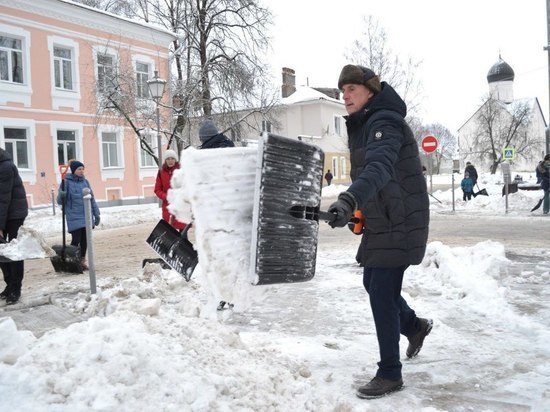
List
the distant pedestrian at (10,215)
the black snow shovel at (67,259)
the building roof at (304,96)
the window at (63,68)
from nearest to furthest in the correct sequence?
the distant pedestrian at (10,215) → the black snow shovel at (67,259) → the window at (63,68) → the building roof at (304,96)

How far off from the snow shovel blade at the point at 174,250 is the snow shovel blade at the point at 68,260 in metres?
3.42

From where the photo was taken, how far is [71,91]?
20.6 m

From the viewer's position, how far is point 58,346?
251 centimetres

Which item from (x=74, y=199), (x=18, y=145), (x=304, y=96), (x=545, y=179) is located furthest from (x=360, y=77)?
(x=304, y=96)

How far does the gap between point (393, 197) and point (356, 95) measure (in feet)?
2.18

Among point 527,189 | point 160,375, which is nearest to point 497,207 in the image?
point 527,189

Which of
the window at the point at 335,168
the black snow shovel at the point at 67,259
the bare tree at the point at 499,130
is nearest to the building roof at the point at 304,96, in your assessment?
the window at the point at 335,168

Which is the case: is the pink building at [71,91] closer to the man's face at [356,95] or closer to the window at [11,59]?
the window at [11,59]

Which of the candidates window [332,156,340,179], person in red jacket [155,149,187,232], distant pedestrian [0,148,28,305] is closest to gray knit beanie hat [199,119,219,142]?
person in red jacket [155,149,187,232]

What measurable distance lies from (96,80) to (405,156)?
17746 millimetres

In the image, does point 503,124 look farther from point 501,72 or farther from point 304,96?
point 501,72

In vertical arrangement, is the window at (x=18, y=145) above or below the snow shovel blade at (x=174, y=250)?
above

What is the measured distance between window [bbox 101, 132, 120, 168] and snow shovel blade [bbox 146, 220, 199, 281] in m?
19.0

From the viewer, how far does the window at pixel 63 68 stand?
20.2 metres
